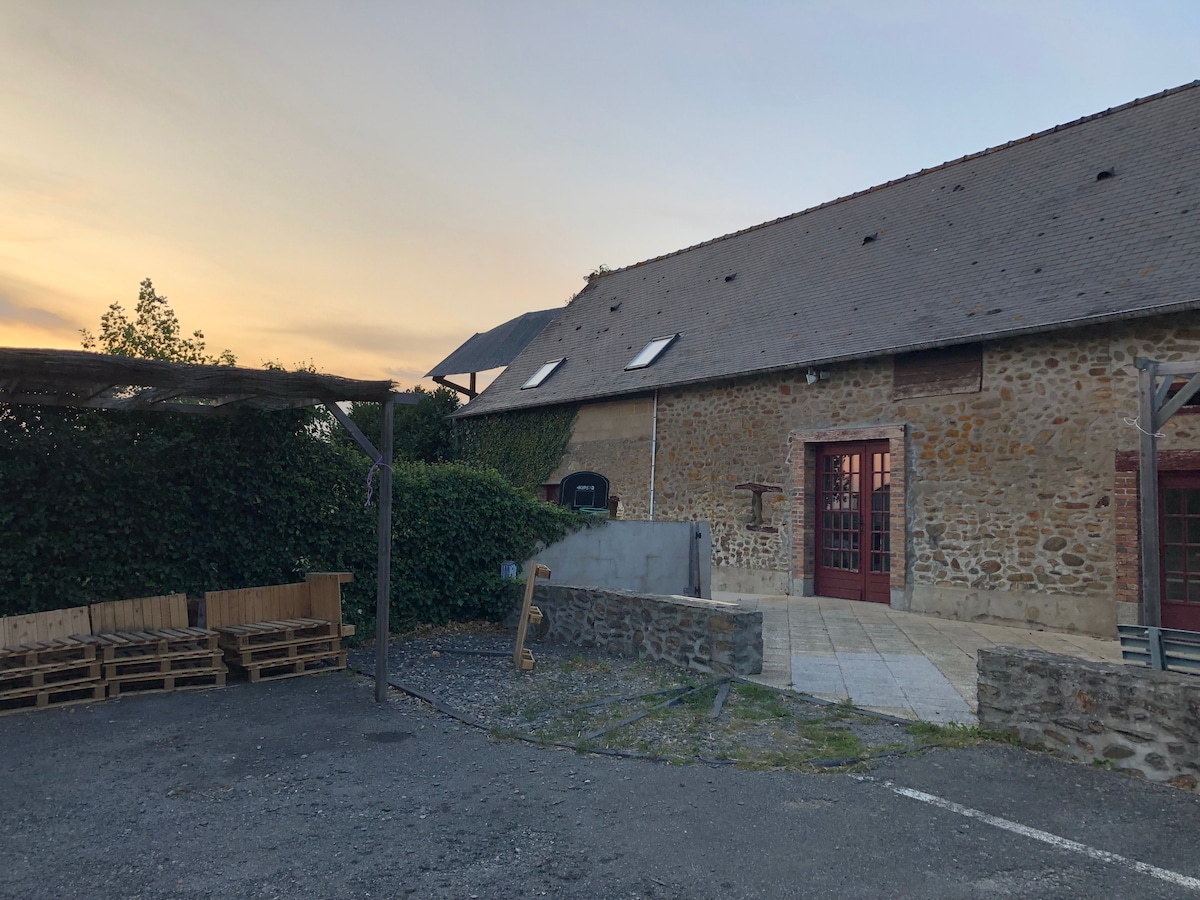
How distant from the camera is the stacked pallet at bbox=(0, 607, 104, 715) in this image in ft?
19.1

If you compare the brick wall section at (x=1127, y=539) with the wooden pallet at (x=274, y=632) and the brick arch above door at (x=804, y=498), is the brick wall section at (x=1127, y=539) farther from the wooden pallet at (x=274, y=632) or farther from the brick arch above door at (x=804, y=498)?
the wooden pallet at (x=274, y=632)

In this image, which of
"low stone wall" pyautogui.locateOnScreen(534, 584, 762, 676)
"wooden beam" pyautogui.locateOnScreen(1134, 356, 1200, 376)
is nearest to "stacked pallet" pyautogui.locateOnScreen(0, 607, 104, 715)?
"low stone wall" pyautogui.locateOnScreen(534, 584, 762, 676)

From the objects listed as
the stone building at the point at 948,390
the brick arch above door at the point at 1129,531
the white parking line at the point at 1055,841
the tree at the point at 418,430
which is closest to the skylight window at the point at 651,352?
the stone building at the point at 948,390

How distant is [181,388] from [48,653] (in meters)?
2.19

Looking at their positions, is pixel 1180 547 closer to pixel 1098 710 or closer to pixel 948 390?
pixel 948 390

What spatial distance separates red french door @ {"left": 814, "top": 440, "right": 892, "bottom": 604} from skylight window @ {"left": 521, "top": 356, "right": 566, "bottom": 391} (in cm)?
731

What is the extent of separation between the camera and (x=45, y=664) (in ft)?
19.4

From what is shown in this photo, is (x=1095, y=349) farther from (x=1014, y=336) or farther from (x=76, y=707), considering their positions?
(x=76, y=707)

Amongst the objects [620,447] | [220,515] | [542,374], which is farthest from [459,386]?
[220,515]

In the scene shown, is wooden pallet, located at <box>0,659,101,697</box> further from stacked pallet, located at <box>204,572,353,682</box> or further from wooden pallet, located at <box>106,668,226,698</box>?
stacked pallet, located at <box>204,572,353,682</box>

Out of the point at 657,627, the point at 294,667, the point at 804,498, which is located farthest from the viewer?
the point at 804,498

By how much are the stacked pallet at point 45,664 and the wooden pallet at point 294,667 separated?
1094 mm

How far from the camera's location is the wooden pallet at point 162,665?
6234mm

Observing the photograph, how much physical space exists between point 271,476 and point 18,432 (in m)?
2.03
